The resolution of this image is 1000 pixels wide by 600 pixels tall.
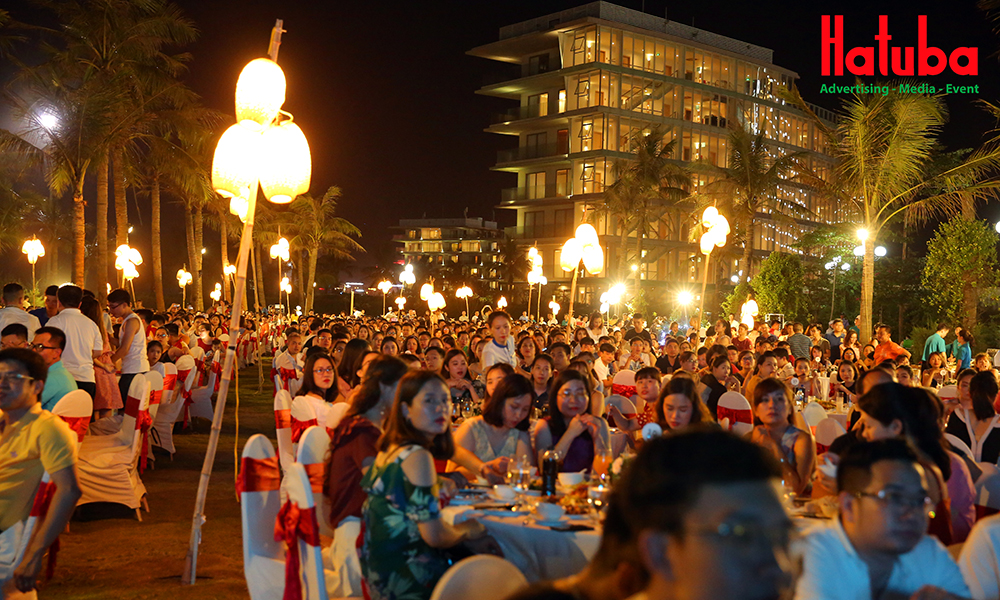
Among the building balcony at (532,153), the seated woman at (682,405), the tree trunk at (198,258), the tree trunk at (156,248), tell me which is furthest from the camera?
the building balcony at (532,153)

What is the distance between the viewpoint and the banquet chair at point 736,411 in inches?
294

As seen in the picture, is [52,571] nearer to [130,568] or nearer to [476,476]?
[130,568]

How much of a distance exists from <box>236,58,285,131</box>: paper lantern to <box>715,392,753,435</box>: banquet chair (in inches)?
199

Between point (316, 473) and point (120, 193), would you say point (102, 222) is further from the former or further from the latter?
point (316, 473)

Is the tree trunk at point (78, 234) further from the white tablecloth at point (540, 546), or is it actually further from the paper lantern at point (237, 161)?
the white tablecloth at point (540, 546)

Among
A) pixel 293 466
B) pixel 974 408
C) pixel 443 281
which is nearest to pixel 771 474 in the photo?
pixel 293 466

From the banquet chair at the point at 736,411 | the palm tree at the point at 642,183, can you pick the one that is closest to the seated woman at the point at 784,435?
the banquet chair at the point at 736,411

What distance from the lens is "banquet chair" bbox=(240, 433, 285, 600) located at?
13.0ft

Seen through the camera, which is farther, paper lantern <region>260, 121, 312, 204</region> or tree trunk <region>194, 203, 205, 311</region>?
tree trunk <region>194, 203, 205, 311</region>

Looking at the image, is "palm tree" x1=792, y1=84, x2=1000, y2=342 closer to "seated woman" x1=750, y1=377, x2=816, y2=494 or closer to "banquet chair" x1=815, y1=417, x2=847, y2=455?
"banquet chair" x1=815, y1=417, x2=847, y2=455

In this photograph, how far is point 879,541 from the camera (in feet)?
8.38

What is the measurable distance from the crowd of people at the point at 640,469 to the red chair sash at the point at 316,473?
0.23 metres

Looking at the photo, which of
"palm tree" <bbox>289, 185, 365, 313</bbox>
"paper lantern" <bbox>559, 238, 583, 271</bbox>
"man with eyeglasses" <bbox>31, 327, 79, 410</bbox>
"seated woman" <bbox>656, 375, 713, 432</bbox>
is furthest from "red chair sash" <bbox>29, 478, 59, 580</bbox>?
"palm tree" <bbox>289, 185, 365, 313</bbox>

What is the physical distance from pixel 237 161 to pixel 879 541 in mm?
4964
